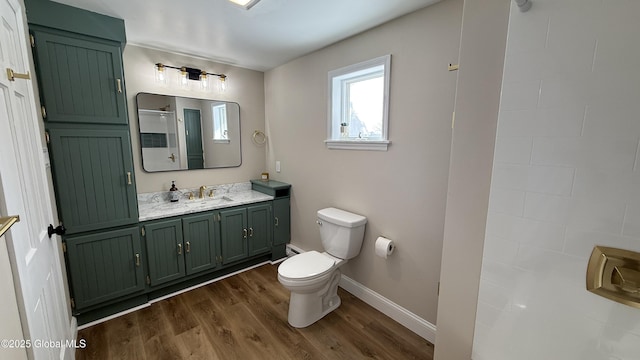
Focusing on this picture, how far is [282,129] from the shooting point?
299cm

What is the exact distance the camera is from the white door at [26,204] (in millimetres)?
875

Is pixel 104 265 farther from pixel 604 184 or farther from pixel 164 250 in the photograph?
pixel 604 184

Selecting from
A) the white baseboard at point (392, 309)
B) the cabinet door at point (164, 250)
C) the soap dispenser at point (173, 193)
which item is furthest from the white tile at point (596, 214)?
the soap dispenser at point (173, 193)

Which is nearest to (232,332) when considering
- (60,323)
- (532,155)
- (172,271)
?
(172,271)

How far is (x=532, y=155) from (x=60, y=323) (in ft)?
8.03

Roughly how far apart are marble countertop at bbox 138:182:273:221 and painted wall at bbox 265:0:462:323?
0.80 m

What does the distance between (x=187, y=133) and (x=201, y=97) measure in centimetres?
43

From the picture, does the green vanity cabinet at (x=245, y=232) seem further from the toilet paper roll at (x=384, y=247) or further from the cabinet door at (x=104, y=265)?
the toilet paper roll at (x=384, y=247)

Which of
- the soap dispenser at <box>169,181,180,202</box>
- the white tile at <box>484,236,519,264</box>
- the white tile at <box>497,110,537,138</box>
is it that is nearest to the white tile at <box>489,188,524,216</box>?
the white tile at <box>484,236,519,264</box>

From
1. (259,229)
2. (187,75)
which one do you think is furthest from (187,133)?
(259,229)

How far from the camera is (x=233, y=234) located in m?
2.59

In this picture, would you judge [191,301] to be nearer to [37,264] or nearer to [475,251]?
[37,264]

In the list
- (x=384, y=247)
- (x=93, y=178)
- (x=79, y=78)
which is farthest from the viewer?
(x=384, y=247)

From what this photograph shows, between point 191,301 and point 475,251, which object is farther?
point 191,301
